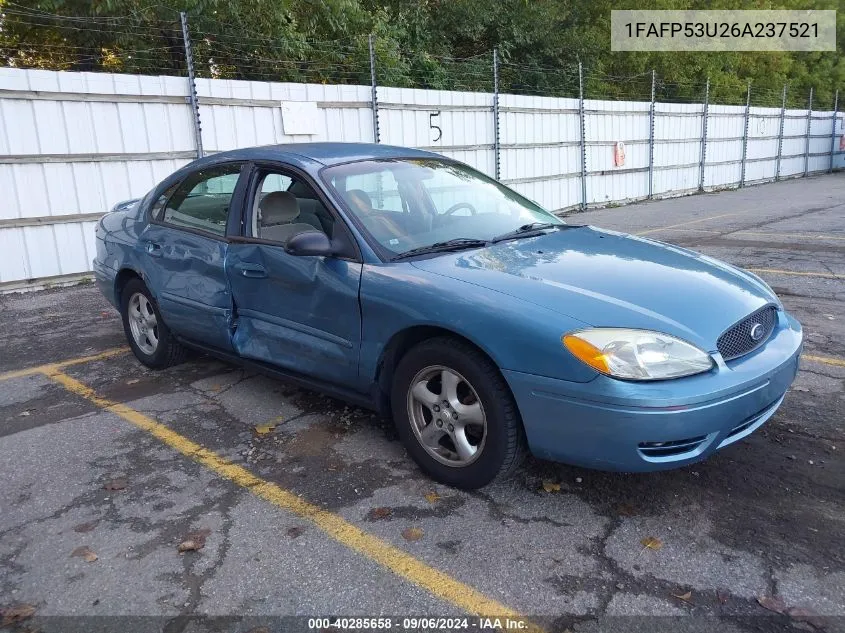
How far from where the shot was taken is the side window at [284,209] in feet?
12.9

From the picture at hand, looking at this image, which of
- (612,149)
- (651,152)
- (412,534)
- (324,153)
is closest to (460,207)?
(324,153)

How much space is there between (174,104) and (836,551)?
29.0 feet

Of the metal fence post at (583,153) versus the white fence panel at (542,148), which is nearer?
the white fence panel at (542,148)

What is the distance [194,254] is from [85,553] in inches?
81.0

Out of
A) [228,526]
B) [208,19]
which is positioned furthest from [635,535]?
[208,19]

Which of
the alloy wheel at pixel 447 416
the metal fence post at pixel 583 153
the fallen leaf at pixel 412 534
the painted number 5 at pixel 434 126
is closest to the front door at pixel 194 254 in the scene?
the alloy wheel at pixel 447 416

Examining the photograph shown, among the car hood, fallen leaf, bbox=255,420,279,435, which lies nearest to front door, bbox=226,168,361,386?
fallen leaf, bbox=255,420,279,435

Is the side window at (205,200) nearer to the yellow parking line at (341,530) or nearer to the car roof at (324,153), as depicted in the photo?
the car roof at (324,153)

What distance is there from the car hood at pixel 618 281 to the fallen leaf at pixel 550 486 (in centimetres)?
90

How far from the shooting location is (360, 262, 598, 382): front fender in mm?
2830

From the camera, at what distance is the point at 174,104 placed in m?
9.18

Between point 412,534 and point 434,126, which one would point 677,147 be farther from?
point 412,534

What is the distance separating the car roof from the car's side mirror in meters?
0.63

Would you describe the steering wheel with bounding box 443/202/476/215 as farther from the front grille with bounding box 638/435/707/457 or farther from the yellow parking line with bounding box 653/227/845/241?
the yellow parking line with bounding box 653/227/845/241
